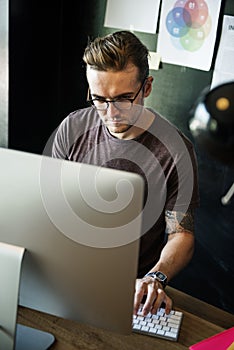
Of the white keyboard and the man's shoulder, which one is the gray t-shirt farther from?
the white keyboard

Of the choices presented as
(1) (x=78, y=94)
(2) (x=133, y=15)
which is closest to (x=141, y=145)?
(2) (x=133, y=15)

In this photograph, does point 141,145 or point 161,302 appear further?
point 141,145

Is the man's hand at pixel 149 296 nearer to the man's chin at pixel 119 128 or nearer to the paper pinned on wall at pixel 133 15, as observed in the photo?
the man's chin at pixel 119 128

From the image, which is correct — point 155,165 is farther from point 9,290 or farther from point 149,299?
point 9,290

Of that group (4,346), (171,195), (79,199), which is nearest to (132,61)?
(171,195)

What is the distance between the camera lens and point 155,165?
169 centimetres

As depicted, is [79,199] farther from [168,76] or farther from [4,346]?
[168,76]

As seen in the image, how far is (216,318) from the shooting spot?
4.99 ft

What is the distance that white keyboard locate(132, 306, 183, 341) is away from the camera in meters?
1.31

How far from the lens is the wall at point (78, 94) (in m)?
2.42

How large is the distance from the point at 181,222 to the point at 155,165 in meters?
0.21

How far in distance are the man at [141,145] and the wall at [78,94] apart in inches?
28.3

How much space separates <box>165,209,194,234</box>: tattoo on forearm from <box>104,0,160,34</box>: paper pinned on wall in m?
1.14

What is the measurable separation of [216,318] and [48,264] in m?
0.62
